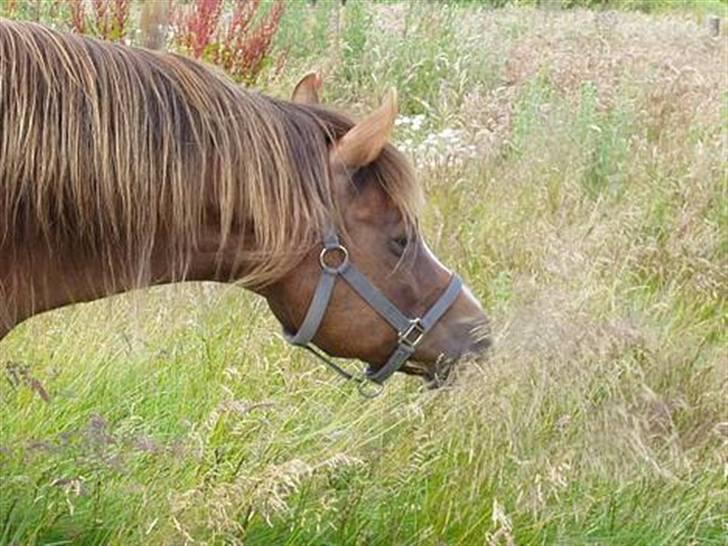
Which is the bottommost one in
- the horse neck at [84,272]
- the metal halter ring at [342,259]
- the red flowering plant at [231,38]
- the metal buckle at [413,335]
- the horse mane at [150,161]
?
the red flowering plant at [231,38]

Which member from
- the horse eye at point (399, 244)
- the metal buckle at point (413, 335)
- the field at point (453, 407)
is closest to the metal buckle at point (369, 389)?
the field at point (453, 407)

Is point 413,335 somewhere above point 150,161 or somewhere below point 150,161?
below

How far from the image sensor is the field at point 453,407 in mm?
2512

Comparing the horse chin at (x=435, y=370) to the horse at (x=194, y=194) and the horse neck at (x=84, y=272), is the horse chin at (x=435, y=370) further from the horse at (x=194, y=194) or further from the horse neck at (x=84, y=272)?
the horse neck at (x=84, y=272)

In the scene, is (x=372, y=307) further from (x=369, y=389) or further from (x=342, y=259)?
(x=369, y=389)

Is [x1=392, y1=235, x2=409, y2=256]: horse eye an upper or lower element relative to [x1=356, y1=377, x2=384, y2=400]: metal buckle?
upper

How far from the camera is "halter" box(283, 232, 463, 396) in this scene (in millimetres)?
2248

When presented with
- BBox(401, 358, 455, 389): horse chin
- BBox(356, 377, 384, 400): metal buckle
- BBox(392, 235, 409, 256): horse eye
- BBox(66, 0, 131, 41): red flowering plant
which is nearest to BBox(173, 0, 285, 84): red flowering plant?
BBox(66, 0, 131, 41): red flowering plant

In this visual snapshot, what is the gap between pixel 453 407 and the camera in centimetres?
293

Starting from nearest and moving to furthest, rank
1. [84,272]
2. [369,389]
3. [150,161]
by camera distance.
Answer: [150,161] < [84,272] < [369,389]

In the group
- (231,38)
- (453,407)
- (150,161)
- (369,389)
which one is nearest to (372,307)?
(150,161)

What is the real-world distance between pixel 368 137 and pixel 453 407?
988 millimetres

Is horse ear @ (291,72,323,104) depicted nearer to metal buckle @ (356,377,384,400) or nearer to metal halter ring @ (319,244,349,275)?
metal halter ring @ (319,244,349,275)

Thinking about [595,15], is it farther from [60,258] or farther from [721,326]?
[60,258]
